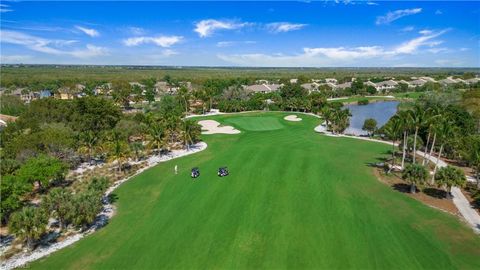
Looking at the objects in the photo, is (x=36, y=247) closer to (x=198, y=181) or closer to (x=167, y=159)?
(x=198, y=181)

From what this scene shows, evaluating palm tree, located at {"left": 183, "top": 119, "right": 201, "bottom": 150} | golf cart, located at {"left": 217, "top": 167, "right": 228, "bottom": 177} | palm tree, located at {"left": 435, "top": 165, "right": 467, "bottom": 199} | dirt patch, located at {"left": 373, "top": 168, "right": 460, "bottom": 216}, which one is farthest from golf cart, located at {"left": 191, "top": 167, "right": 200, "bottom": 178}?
palm tree, located at {"left": 435, "top": 165, "right": 467, "bottom": 199}

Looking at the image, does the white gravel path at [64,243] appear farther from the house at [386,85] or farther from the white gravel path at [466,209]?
the house at [386,85]

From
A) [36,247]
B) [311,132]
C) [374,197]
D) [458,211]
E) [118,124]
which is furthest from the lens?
[311,132]

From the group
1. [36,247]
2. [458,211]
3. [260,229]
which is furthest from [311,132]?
[36,247]

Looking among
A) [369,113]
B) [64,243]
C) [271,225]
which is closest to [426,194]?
[271,225]

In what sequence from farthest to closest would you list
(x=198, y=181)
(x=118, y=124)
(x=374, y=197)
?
(x=118, y=124) → (x=198, y=181) → (x=374, y=197)

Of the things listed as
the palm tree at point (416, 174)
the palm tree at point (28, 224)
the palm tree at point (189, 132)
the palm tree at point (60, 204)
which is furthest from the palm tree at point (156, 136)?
the palm tree at point (416, 174)
